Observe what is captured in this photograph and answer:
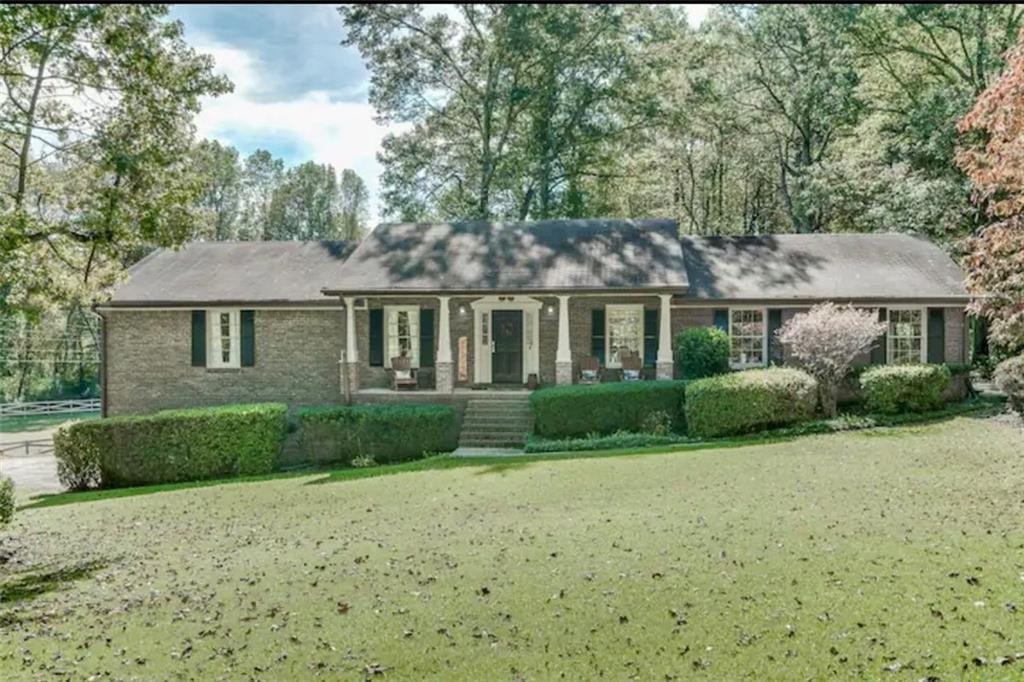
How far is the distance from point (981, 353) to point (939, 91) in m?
8.71

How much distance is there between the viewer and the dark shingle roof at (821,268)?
18281 millimetres

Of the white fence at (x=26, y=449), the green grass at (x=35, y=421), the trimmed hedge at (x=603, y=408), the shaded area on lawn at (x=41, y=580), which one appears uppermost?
the trimmed hedge at (x=603, y=408)

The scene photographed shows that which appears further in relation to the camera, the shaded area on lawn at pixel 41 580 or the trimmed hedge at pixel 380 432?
the trimmed hedge at pixel 380 432

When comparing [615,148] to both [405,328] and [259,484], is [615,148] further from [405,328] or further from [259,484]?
[259,484]

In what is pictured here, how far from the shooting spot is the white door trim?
19.3 m

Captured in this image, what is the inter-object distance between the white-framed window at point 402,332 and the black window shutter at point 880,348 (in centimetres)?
1169

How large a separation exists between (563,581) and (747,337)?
13824 mm

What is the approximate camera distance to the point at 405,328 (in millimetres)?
19516

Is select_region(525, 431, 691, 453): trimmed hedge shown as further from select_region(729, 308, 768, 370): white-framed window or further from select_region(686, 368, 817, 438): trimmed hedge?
select_region(729, 308, 768, 370): white-framed window

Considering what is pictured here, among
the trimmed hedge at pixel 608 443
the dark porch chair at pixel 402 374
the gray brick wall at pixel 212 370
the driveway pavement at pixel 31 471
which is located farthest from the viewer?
the gray brick wall at pixel 212 370

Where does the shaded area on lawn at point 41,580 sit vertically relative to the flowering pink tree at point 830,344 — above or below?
below

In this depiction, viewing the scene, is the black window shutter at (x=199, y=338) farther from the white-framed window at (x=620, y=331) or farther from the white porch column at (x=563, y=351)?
the white-framed window at (x=620, y=331)

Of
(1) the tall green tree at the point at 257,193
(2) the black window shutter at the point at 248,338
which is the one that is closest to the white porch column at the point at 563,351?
(2) the black window shutter at the point at 248,338

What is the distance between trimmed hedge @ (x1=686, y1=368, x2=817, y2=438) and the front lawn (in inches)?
129
